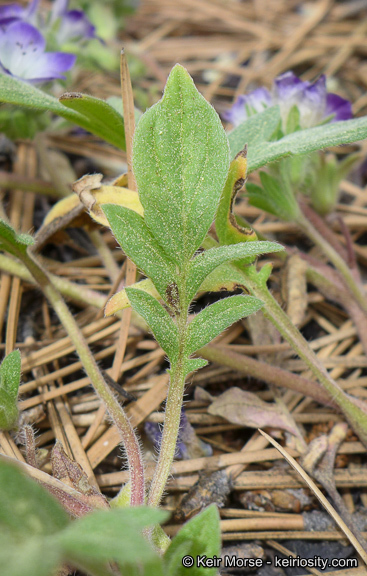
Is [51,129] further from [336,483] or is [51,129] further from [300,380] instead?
[336,483]

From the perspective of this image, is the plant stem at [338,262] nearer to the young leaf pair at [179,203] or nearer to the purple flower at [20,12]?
the young leaf pair at [179,203]

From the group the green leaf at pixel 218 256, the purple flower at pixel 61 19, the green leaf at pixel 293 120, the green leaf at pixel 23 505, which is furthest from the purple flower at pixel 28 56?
the green leaf at pixel 23 505

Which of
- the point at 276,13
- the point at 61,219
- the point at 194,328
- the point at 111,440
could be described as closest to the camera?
the point at 194,328

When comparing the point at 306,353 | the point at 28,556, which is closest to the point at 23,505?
the point at 28,556

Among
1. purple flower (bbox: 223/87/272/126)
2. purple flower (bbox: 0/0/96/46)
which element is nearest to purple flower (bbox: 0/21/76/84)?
purple flower (bbox: 0/0/96/46)

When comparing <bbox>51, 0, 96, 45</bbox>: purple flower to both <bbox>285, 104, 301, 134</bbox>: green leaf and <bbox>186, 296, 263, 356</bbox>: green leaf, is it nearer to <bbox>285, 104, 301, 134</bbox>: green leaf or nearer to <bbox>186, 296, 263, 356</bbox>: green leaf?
<bbox>285, 104, 301, 134</bbox>: green leaf

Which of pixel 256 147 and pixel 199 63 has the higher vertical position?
pixel 199 63

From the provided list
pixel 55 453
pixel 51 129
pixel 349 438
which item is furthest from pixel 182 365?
pixel 51 129
